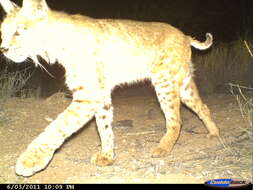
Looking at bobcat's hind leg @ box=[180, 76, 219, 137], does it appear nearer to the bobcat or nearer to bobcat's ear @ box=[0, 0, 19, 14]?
the bobcat

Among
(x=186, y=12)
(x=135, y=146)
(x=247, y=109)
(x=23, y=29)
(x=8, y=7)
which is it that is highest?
(x=8, y=7)

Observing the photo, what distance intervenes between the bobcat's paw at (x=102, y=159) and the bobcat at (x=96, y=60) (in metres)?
0.01

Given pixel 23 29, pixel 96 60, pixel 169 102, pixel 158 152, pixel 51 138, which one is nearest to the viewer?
pixel 51 138

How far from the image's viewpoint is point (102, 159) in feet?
15.1

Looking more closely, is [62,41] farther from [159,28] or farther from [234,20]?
[234,20]

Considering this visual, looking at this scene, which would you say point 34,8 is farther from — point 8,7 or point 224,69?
point 224,69

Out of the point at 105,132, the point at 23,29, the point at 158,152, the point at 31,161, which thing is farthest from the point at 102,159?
the point at 23,29

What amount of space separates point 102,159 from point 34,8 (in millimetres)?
1769

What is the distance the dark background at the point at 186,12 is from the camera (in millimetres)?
14094

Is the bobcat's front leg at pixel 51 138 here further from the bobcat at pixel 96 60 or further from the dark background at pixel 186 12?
the dark background at pixel 186 12

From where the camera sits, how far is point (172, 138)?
5188 millimetres

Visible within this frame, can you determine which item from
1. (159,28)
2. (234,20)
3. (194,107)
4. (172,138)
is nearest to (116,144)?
(172,138)

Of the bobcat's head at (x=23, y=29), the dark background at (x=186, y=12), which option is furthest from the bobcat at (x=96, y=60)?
the dark background at (x=186, y=12)

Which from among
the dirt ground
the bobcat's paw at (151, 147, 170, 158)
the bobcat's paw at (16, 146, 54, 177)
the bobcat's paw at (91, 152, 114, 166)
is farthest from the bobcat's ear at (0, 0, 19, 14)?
the bobcat's paw at (151, 147, 170, 158)
